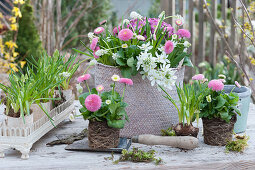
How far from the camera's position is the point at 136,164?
128 cm

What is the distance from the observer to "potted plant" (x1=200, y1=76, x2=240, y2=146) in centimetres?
139

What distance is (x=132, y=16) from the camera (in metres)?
1.56

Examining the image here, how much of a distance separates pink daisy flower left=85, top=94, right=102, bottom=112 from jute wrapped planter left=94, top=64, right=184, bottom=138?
0.76ft

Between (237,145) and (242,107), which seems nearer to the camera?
(237,145)

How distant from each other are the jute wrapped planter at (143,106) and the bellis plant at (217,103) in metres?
0.17

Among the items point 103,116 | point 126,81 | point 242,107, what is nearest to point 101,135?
point 103,116

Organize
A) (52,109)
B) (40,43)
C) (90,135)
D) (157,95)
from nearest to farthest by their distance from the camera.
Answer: (90,135)
(157,95)
(52,109)
(40,43)

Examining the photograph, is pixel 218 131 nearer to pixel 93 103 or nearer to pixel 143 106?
pixel 143 106

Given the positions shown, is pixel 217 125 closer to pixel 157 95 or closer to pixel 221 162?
pixel 221 162

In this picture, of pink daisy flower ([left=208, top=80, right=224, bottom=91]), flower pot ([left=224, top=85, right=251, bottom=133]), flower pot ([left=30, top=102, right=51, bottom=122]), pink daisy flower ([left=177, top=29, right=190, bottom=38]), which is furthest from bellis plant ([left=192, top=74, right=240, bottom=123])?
flower pot ([left=30, top=102, right=51, bottom=122])

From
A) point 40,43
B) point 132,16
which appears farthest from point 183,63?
point 40,43

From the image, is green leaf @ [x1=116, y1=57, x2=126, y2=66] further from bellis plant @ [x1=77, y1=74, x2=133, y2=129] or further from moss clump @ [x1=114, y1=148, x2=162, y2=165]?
moss clump @ [x1=114, y1=148, x2=162, y2=165]

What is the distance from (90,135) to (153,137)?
244 millimetres

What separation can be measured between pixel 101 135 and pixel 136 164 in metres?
0.17
